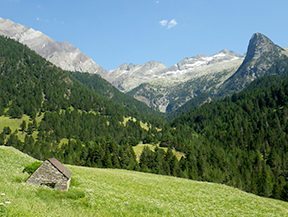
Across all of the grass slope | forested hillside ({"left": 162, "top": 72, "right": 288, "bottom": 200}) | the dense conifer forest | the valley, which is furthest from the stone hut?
forested hillside ({"left": 162, "top": 72, "right": 288, "bottom": 200})

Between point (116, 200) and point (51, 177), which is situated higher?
point (51, 177)

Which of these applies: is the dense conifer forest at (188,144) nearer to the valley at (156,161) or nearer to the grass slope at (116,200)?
the valley at (156,161)

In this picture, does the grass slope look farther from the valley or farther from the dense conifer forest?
the dense conifer forest

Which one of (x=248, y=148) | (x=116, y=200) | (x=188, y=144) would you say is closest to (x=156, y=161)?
(x=188, y=144)

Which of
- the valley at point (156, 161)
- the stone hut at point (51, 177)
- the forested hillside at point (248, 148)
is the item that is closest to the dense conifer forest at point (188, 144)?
the forested hillside at point (248, 148)

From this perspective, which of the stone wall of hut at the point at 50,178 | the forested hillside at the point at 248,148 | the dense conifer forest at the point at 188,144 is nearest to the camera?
the stone wall of hut at the point at 50,178

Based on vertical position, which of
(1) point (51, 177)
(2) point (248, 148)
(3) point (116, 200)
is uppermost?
(2) point (248, 148)

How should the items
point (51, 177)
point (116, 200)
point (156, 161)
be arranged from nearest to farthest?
point (116, 200)
point (51, 177)
point (156, 161)

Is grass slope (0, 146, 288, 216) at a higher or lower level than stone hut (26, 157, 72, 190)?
lower

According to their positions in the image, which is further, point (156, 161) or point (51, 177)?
point (156, 161)

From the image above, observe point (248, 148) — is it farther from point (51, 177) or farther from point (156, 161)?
point (51, 177)

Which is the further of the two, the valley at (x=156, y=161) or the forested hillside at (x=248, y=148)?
the forested hillside at (x=248, y=148)

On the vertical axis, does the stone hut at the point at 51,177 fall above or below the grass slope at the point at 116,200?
above

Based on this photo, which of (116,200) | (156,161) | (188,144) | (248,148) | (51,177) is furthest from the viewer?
(248,148)
